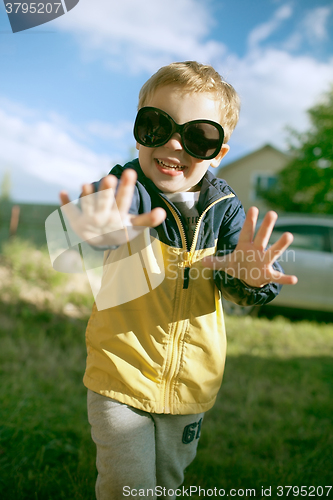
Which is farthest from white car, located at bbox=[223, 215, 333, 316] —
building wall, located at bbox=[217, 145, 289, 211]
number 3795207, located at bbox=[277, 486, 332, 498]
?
building wall, located at bbox=[217, 145, 289, 211]

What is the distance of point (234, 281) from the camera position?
1.40m

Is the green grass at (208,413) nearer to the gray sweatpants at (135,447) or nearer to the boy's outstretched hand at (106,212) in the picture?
the gray sweatpants at (135,447)

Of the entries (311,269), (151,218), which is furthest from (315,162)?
(151,218)

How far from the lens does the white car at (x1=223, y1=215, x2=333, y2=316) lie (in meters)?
5.50

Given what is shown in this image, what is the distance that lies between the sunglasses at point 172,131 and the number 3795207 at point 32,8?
0.89m

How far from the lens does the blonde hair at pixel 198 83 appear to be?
4.53 feet

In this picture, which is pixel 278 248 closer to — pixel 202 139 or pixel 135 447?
pixel 202 139

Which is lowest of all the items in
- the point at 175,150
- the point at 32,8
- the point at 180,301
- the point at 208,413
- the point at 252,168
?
the point at 208,413

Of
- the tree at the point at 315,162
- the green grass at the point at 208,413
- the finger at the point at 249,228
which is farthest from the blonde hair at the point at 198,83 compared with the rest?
the tree at the point at 315,162

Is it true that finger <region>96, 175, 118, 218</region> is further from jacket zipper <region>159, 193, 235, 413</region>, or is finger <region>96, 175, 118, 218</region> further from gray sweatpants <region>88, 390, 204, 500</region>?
gray sweatpants <region>88, 390, 204, 500</region>

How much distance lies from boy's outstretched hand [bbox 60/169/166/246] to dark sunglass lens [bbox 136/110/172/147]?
0.44 meters

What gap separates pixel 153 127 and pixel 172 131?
2.7 inches

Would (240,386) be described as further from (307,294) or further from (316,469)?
(307,294)

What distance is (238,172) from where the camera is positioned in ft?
81.4
